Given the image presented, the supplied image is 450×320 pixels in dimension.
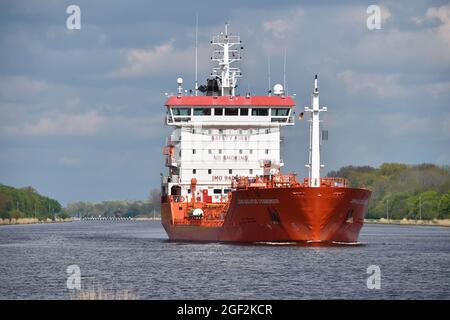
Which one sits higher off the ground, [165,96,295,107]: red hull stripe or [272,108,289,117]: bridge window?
[165,96,295,107]: red hull stripe

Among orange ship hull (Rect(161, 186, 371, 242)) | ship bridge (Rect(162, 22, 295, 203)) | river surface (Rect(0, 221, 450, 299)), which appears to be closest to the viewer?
river surface (Rect(0, 221, 450, 299))

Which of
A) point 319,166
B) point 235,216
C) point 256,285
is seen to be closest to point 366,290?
point 256,285

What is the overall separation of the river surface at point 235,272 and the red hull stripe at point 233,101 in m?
13.9

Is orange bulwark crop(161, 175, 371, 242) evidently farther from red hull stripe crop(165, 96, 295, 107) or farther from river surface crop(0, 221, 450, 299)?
red hull stripe crop(165, 96, 295, 107)

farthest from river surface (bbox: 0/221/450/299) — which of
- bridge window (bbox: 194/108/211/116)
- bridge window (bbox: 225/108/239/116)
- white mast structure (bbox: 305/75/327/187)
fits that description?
bridge window (bbox: 194/108/211/116)

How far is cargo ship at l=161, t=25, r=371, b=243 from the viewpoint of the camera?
8231 centimetres

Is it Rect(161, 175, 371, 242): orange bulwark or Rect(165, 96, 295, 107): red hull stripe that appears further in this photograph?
Rect(165, 96, 295, 107): red hull stripe

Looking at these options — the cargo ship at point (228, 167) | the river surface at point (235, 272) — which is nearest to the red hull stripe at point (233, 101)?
the cargo ship at point (228, 167)

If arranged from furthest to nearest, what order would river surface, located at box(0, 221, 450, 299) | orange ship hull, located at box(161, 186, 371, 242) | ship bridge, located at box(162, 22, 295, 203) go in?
ship bridge, located at box(162, 22, 295, 203) < orange ship hull, located at box(161, 186, 371, 242) < river surface, located at box(0, 221, 450, 299)

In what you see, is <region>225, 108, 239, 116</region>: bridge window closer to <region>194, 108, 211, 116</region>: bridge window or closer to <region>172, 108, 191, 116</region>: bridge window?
<region>194, 108, 211, 116</region>: bridge window

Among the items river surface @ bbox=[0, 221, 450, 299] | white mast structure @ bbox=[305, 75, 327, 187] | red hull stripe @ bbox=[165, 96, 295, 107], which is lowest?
river surface @ bbox=[0, 221, 450, 299]

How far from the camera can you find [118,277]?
205 ft
